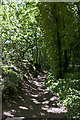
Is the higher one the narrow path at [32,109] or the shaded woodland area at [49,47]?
the shaded woodland area at [49,47]

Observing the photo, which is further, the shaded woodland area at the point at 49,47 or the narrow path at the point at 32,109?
the shaded woodland area at the point at 49,47

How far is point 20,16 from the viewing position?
11.1m

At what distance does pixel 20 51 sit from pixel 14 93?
1041 centimetres

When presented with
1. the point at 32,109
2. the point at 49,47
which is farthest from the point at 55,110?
the point at 49,47

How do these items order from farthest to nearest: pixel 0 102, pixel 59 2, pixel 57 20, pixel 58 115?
pixel 57 20 → pixel 59 2 → pixel 0 102 → pixel 58 115

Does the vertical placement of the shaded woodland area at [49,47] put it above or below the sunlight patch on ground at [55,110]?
above

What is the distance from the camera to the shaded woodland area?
4926mm

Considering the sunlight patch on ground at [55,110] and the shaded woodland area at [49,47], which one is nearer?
the sunlight patch on ground at [55,110]

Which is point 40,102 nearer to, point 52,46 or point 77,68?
point 52,46

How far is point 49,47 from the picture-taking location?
7508 millimetres

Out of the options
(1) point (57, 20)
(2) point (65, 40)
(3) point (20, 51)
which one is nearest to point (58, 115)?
(2) point (65, 40)

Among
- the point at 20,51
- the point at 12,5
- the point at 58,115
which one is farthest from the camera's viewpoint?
the point at 20,51

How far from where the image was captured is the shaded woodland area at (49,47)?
4.93 metres

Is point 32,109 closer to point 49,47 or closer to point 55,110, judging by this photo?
point 55,110
